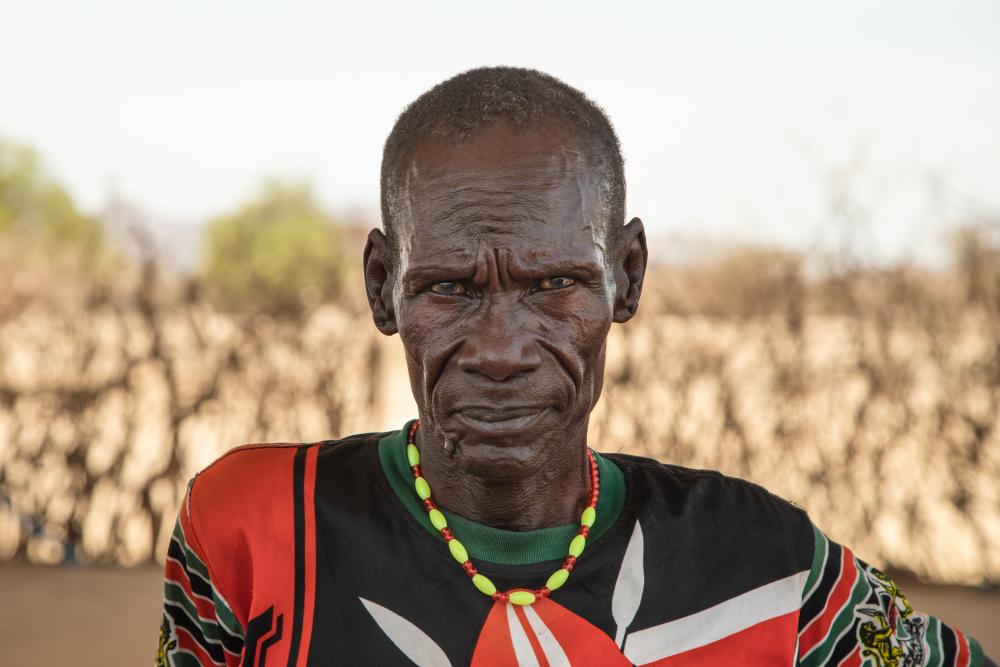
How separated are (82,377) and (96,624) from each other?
1.43 metres

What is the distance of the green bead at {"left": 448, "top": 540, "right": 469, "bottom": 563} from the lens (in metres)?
1.83

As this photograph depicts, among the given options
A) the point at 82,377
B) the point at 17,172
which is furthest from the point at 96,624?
the point at 17,172

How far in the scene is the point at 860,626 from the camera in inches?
75.3

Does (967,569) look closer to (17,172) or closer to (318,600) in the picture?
Result: (318,600)

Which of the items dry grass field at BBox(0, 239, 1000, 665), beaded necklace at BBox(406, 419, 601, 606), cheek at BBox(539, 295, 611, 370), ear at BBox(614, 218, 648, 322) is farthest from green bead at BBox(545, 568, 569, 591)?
dry grass field at BBox(0, 239, 1000, 665)

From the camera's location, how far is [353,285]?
623 cm

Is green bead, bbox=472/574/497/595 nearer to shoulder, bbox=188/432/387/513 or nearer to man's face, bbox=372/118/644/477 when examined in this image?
man's face, bbox=372/118/644/477

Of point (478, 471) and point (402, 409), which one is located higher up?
point (478, 471)

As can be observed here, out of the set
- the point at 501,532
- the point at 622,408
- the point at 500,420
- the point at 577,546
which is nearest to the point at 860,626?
the point at 577,546

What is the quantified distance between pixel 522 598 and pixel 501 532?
13 cm

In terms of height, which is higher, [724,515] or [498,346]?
[498,346]

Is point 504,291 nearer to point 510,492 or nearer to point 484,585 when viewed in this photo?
point 510,492

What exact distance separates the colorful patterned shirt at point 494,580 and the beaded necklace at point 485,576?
2cm

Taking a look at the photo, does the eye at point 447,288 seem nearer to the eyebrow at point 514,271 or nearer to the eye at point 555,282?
the eyebrow at point 514,271
